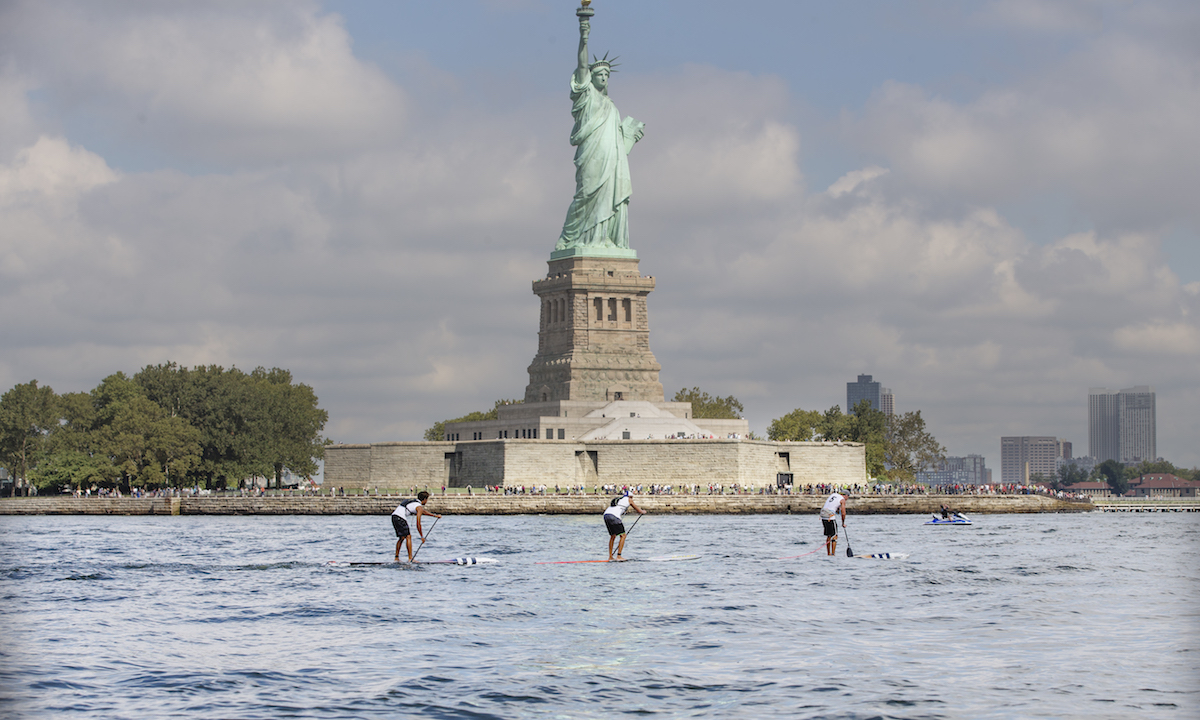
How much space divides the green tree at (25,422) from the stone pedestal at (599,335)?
138 feet

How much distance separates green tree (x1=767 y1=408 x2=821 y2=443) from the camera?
131750 mm

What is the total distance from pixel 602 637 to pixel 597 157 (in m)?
87.7

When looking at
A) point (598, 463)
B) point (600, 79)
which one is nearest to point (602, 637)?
point (598, 463)

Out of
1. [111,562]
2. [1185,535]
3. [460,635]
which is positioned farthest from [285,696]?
[1185,535]

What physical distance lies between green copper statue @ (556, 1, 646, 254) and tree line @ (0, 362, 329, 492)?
102 ft

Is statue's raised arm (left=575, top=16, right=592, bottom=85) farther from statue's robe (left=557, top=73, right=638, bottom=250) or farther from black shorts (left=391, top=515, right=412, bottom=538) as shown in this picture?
black shorts (left=391, top=515, right=412, bottom=538)

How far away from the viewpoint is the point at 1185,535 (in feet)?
222

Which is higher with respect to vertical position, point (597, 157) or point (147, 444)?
point (597, 157)

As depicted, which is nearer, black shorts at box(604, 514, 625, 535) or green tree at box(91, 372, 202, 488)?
black shorts at box(604, 514, 625, 535)

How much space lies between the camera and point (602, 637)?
77.9ft

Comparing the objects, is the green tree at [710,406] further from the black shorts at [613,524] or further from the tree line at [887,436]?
the black shorts at [613,524]

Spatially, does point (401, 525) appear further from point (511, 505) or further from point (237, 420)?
point (237, 420)

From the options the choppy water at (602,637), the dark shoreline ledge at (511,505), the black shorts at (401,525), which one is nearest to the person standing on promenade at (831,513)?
the choppy water at (602,637)

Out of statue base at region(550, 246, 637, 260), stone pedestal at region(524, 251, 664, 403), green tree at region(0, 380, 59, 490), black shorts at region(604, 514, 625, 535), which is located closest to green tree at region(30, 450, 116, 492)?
green tree at region(0, 380, 59, 490)
